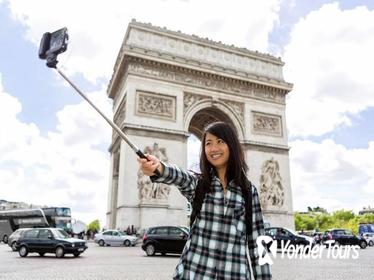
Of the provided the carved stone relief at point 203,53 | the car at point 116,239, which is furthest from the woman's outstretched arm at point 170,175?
the carved stone relief at point 203,53

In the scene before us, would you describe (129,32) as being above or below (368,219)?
above

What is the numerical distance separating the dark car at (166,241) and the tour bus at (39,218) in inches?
724

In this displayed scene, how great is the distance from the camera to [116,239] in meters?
22.9

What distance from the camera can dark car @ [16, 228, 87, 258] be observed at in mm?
14282

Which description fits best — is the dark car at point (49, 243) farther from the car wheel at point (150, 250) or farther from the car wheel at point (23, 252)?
the car wheel at point (150, 250)

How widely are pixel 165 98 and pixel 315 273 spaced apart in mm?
19990

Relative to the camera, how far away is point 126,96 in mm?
26484

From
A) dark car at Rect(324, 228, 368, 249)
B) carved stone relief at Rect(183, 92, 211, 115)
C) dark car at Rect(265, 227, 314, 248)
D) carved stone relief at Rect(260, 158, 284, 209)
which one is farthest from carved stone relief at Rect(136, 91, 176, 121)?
dark car at Rect(324, 228, 368, 249)

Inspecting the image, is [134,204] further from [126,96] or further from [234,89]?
[234,89]

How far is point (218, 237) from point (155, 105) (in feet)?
82.2

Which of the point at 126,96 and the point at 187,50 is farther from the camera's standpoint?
the point at 187,50

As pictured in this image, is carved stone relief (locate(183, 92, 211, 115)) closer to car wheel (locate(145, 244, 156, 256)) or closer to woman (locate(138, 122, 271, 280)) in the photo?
car wheel (locate(145, 244, 156, 256))

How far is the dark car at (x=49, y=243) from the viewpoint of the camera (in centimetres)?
1428

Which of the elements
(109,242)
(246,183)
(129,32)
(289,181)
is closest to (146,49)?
(129,32)
